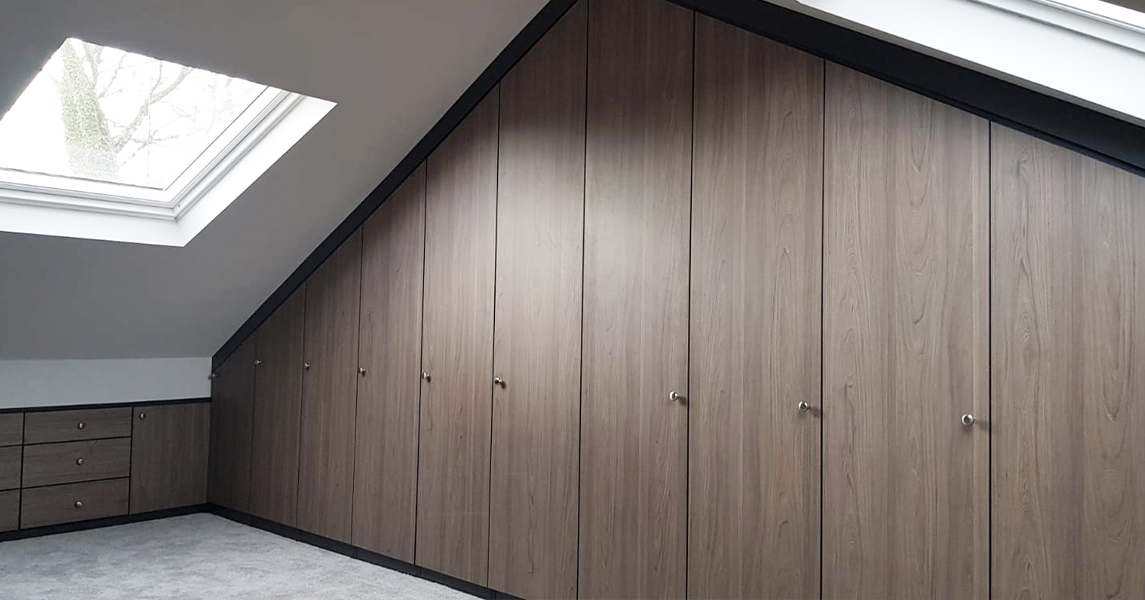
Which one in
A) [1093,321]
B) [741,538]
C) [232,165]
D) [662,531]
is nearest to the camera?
[1093,321]

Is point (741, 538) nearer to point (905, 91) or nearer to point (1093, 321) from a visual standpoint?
point (1093, 321)

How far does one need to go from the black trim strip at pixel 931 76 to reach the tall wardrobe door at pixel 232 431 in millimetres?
2611

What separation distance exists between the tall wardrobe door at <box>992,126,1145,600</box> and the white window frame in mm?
2966

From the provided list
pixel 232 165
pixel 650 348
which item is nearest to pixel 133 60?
pixel 232 165

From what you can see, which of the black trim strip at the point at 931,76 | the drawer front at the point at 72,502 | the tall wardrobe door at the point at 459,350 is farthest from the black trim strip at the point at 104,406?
the black trim strip at the point at 931,76

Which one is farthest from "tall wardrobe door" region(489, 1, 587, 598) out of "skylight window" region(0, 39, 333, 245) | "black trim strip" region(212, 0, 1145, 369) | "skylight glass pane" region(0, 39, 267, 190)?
"skylight glass pane" region(0, 39, 267, 190)

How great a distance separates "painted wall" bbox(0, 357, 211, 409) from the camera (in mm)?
4941

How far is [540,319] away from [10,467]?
10.2 feet

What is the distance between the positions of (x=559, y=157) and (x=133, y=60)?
73.3 inches

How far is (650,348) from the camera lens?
11.5ft

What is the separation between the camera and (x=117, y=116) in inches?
162

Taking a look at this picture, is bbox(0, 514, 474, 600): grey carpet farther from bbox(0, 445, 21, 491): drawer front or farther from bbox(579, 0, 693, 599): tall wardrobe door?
bbox(579, 0, 693, 599): tall wardrobe door

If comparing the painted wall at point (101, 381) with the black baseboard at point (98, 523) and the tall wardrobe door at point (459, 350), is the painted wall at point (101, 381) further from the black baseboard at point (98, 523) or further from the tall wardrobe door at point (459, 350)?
the tall wardrobe door at point (459, 350)

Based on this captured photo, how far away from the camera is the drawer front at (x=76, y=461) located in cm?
497
